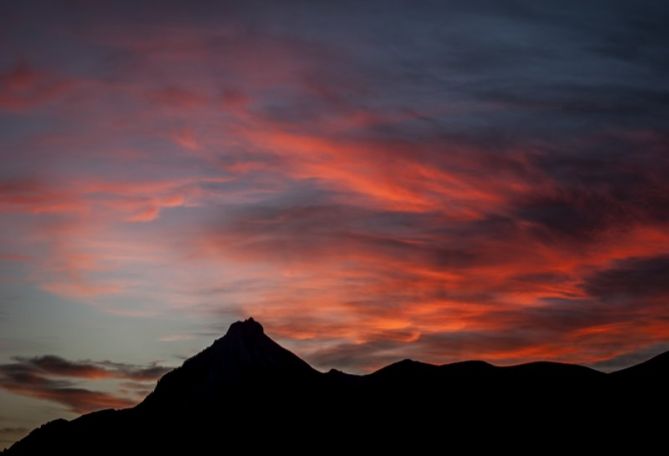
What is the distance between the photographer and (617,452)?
522 ft

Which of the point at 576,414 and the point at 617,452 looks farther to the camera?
the point at 576,414

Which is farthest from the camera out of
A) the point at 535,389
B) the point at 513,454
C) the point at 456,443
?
the point at 535,389

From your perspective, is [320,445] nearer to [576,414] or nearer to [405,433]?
[405,433]

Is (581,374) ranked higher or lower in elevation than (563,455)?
higher

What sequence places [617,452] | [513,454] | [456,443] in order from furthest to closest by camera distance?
[456,443] → [513,454] → [617,452]

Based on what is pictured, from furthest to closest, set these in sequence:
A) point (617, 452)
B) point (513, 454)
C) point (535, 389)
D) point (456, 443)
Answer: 1. point (535, 389)
2. point (456, 443)
3. point (513, 454)
4. point (617, 452)

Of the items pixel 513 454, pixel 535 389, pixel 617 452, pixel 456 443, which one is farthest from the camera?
pixel 535 389

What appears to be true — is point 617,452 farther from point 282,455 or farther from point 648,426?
point 282,455

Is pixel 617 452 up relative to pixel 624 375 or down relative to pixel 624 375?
down

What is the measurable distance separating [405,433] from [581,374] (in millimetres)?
43450

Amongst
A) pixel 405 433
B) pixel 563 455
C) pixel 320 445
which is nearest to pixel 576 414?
pixel 563 455

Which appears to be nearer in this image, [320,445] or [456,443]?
[456,443]

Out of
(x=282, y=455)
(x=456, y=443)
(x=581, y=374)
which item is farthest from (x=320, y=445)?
(x=581, y=374)

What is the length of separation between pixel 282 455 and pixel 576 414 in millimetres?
67279
